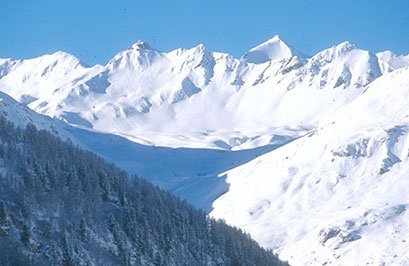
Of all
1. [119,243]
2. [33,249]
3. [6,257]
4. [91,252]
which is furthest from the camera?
[119,243]

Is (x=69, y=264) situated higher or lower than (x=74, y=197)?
lower

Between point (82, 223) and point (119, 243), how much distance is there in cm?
1016

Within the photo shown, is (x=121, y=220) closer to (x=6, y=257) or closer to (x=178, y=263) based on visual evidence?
(x=178, y=263)

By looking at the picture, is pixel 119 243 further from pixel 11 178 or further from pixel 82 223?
pixel 11 178

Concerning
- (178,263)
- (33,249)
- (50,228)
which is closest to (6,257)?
(33,249)

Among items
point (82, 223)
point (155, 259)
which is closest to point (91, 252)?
point (82, 223)

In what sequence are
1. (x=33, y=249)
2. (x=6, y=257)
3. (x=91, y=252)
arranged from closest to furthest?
(x=6, y=257) → (x=33, y=249) → (x=91, y=252)

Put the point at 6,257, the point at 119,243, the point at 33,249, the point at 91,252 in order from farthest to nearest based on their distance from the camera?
the point at 119,243 < the point at 91,252 < the point at 33,249 < the point at 6,257

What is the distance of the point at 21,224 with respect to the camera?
169375 millimetres

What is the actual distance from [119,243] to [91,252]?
12954 mm

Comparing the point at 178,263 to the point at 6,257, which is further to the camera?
the point at 178,263

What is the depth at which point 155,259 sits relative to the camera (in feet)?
630

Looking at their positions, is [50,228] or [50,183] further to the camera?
[50,183]

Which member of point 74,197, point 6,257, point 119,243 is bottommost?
point 6,257
